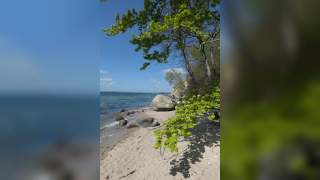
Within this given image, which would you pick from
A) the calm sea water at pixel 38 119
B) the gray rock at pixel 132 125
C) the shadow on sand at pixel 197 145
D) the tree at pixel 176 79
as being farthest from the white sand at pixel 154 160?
the calm sea water at pixel 38 119

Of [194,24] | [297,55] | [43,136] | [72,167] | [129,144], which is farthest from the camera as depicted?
[129,144]

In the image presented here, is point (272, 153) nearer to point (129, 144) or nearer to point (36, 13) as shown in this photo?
point (36, 13)

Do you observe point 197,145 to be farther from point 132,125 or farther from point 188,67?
point 132,125

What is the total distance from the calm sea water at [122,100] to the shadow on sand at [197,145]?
2.26 feet

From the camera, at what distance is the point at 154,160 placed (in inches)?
106

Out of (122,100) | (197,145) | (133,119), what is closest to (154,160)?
(197,145)

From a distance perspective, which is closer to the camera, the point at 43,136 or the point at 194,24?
the point at 43,136

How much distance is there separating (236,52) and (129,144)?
2.58m

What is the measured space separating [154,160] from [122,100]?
0.95 meters

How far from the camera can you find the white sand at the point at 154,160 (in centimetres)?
245

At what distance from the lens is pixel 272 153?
0.59 m

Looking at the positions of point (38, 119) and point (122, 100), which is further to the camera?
point (122, 100)

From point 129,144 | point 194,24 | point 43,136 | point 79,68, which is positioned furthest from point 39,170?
point 194,24

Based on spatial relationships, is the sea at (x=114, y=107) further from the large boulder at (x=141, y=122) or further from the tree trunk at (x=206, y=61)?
the tree trunk at (x=206, y=61)
